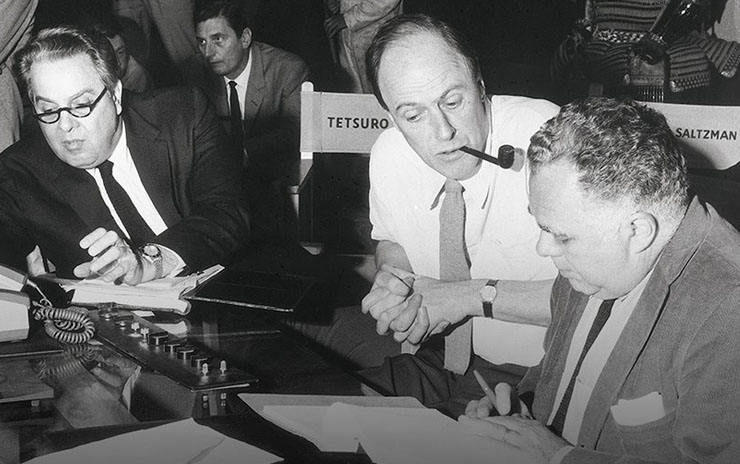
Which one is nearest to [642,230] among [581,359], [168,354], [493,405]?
[581,359]

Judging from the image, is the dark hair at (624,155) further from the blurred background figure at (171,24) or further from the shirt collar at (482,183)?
the blurred background figure at (171,24)

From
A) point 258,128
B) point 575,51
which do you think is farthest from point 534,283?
point 258,128

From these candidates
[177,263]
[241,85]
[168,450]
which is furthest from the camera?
[241,85]

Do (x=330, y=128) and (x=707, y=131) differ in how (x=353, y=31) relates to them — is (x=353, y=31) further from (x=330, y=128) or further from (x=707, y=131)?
(x=707, y=131)

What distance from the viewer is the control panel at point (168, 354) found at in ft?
5.35

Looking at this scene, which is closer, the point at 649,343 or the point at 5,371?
the point at 649,343

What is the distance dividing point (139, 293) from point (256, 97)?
94cm

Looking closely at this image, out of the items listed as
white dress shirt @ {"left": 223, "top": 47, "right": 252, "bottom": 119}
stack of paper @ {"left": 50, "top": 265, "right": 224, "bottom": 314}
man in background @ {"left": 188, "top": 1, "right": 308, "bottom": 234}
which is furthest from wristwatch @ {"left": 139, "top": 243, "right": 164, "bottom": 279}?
white dress shirt @ {"left": 223, "top": 47, "right": 252, "bottom": 119}

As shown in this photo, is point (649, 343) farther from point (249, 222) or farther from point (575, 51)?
point (249, 222)

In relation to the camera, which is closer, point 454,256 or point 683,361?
point 683,361

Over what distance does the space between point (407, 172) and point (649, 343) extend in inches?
44.3

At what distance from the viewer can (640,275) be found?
1.56 m

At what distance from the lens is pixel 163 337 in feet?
6.07

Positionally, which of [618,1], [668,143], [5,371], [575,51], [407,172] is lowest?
[5,371]
